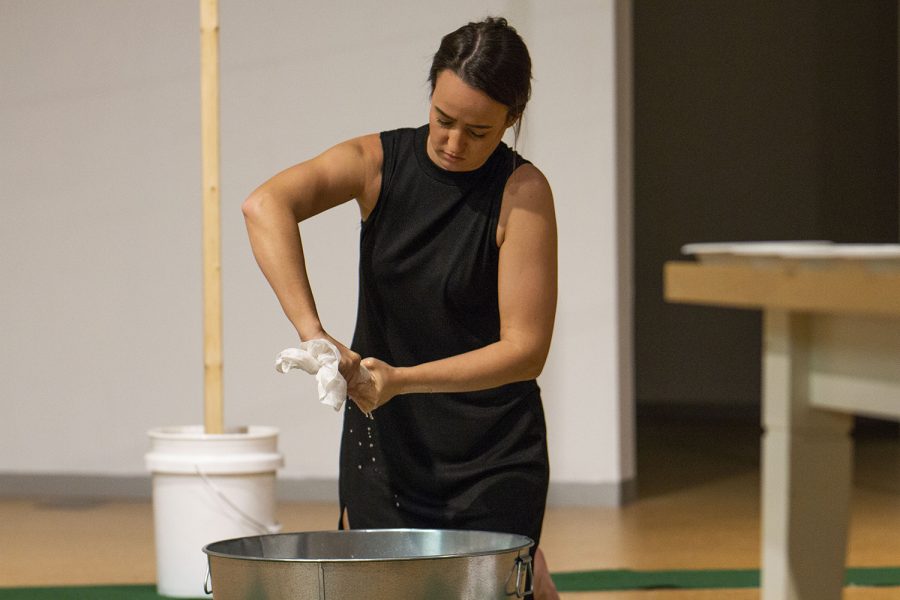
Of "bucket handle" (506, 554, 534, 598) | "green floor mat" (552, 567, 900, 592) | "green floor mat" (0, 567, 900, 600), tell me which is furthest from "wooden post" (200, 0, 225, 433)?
"bucket handle" (506, 554, 534, 598)

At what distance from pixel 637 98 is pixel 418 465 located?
6.26 meters

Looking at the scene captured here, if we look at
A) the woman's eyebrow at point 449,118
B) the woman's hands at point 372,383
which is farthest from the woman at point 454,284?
the woman's hands at point 372,383

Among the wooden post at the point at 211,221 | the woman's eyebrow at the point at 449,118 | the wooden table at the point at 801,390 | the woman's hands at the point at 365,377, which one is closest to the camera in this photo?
the wooden table at the point at 801,390

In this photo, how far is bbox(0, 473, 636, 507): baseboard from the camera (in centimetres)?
495

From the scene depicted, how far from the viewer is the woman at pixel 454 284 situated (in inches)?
74.8

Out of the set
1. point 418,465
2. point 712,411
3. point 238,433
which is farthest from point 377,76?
point 712,411

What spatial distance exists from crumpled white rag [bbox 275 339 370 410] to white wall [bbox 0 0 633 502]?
3.41 meters

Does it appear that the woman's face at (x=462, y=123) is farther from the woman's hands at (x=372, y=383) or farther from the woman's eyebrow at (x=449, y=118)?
the woman's hands at (x=372, y=383)

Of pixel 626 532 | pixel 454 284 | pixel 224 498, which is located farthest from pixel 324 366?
pixel 626 532

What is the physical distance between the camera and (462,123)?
1898 mm

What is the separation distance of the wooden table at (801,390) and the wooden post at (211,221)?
2.28m

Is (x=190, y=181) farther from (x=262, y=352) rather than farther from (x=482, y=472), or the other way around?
(x=482, y=472)

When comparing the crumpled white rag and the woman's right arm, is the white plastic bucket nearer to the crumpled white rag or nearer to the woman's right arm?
the woman's right arm

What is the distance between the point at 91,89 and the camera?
5.09 m
